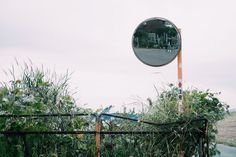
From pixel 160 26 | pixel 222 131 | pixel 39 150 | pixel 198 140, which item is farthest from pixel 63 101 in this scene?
pixel 222 131

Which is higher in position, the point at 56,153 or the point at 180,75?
the point at 180,75

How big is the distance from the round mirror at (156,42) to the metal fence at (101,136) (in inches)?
51.1

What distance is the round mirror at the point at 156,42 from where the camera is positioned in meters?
9.00

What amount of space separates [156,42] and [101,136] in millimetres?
1993

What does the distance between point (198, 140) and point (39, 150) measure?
2.55m

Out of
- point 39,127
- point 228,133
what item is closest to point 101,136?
point 39,127

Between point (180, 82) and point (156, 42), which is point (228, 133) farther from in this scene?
point (180, 82)

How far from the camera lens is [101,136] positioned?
28.0 ft

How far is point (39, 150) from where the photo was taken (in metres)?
8.33

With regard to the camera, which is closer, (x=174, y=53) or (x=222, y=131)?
(x=174, y=53)

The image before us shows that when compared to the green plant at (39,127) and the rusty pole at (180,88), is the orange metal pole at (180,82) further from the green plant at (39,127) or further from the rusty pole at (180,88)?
the green plant at (39,127)

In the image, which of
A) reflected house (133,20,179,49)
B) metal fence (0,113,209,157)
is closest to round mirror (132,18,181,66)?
reflected house (133,20,179,49)

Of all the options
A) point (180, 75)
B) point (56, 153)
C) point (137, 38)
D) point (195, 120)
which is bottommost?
point (56, 153)

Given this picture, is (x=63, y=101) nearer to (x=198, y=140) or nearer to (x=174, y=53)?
(x=174, y=53)
